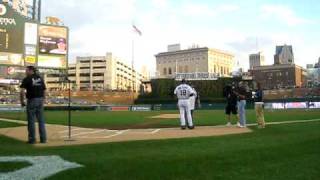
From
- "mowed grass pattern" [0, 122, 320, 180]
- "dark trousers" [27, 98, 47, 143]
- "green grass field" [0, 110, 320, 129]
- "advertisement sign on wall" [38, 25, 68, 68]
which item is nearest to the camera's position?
"mowed grass pattern" [0, 122, 320, 180]

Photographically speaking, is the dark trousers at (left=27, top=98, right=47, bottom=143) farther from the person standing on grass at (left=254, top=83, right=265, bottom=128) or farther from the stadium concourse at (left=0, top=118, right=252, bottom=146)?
the person standing on grass at (left=254, top=83, right=265, bottom=128)

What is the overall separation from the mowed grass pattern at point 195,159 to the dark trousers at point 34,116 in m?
1.70

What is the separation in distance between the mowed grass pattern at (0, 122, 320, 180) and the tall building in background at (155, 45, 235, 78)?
16720cm

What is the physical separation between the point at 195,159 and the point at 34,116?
5227mm

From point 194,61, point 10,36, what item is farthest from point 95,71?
point 10,36

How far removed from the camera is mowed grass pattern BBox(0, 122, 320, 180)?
6.49 meters

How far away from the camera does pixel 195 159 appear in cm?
780

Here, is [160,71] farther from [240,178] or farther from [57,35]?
[240,178]

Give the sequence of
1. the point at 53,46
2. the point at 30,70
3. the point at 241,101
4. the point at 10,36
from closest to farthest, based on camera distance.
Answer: the point at 30,70, the point at 241,101, the point at 10,36, the point at 53,46

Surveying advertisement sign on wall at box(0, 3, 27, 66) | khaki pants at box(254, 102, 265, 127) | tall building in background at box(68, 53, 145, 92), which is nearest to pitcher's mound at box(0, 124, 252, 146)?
khaki pants at box(254, 102, 265, 127)

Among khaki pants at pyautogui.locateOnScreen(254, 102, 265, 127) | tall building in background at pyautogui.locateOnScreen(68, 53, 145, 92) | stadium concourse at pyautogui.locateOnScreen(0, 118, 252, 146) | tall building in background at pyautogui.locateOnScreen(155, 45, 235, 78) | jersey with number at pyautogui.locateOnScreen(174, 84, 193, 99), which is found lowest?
stadium concourse at pyautogui.locateOnScreen(0, 118, 252, 146)

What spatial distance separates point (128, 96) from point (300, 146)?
10320 centimetres

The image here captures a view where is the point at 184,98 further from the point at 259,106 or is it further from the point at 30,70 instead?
the point at 30,70

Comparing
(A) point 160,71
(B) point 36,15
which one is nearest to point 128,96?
(B) point 36,15
